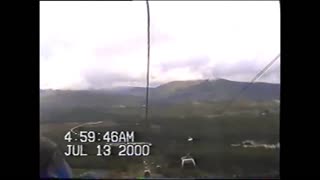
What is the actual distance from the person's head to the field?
0.04 metres

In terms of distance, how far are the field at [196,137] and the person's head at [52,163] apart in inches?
1.5

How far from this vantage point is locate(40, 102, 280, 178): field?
9.07 feet

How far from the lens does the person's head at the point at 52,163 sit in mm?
2678

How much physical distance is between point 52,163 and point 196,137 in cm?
81

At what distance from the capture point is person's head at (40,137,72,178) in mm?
2678
